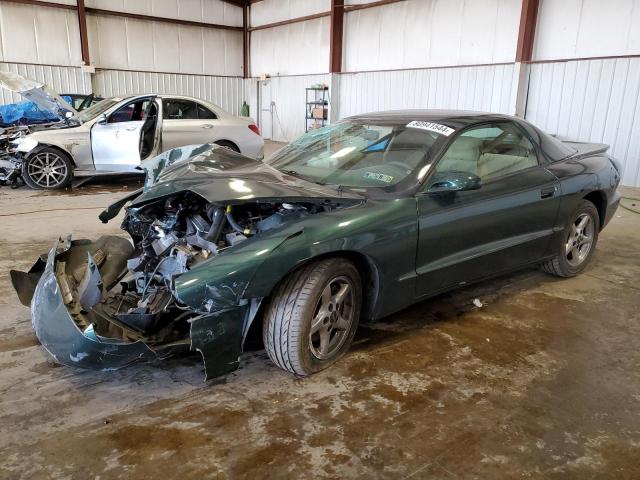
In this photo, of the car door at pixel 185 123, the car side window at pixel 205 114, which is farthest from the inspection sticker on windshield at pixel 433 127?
the car side window at pixel 205 114

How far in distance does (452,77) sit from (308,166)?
348 inches

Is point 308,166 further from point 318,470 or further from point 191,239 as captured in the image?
point 318,470

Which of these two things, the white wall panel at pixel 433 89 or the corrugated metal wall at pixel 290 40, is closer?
the white wall panel at pixel 433 89

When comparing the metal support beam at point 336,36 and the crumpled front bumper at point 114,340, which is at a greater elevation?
the metal support beam at point 336,36

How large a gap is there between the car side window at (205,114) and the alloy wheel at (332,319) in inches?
253

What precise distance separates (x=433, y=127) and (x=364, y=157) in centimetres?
48

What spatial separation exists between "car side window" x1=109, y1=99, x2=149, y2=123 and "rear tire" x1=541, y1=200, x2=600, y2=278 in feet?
20.6

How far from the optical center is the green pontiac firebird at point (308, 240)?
7.66 feet

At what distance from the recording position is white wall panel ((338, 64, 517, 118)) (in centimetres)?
1020

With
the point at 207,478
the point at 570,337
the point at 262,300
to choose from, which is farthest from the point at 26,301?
the point at 570,337

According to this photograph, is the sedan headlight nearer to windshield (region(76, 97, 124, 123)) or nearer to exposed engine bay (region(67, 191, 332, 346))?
windshield (region(76, 97, 124, 123))

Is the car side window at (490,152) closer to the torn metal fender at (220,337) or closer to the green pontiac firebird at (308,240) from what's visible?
the green pontiac firebird at (308,240)

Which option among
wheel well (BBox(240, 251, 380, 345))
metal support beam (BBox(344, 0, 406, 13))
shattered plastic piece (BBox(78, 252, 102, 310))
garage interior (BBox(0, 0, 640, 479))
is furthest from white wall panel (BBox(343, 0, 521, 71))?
shattered plastic piece (BBox(78, 252, 102, 310))

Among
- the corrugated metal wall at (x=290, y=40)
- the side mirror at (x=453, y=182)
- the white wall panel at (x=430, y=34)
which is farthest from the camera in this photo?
the corrugated metal wall at (x=290, y=40)
